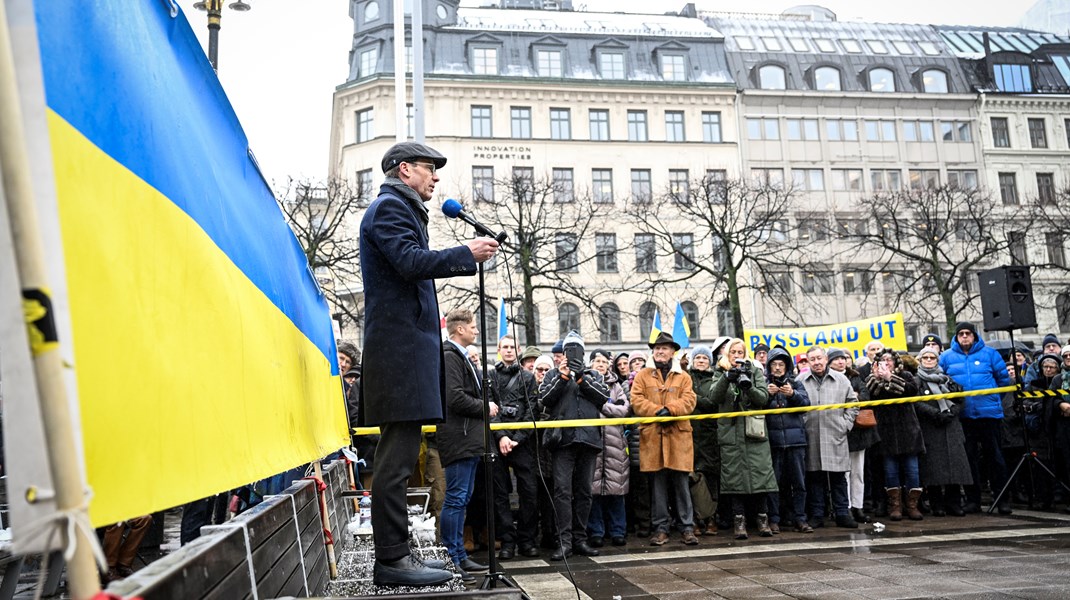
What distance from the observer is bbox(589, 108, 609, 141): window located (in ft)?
161

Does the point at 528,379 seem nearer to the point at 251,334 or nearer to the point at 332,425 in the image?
the point at 332,425

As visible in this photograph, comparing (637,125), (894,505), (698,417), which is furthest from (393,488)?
(637,125)

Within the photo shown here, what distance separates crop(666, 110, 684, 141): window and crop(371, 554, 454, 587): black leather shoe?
4726 centimetres

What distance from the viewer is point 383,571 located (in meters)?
3.98

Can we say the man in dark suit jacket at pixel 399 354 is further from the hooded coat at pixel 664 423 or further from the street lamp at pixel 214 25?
the street lamp at pixel 214 25

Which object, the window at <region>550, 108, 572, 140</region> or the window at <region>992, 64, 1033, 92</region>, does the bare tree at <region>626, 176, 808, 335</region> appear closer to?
the window at <region>550, 108, 572, 140</region>

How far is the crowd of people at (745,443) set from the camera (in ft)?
31.6

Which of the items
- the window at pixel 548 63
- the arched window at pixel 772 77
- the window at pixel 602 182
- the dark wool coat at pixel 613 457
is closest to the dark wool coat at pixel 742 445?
the dark wool coat at pixel 613 457

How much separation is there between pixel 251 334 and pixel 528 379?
6.62 metres

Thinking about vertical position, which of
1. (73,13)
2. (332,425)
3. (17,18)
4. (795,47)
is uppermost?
(795,47)

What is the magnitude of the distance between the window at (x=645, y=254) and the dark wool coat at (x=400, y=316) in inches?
1420

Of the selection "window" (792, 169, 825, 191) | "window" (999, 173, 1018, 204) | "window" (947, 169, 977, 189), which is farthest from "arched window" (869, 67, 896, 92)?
"window" (999, 173, 1018, 204)

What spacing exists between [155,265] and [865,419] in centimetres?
1029

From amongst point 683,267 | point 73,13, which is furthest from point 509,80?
point 73,13
